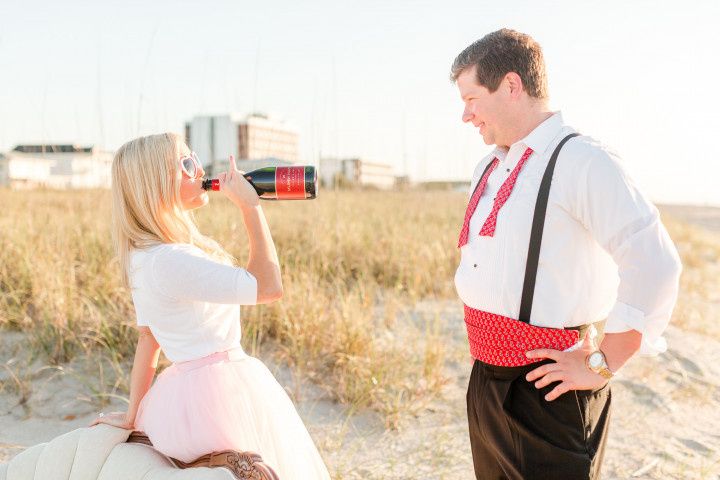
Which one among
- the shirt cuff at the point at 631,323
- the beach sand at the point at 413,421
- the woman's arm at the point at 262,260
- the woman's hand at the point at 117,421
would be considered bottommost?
the beach sand at the point at 413,421

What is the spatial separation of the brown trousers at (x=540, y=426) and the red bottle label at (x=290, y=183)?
81cm

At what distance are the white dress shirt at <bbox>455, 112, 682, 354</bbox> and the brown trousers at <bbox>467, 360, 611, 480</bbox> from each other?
0.21 meters

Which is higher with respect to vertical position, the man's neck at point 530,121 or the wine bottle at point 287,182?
the man's neck at point 530,121

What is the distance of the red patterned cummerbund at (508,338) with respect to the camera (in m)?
1.90

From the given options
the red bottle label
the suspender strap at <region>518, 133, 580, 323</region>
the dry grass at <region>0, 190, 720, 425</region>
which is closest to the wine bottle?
the red bottle label

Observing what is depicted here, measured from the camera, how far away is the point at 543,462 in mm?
1956

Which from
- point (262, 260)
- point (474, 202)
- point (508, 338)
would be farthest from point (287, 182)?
point (508, 338)

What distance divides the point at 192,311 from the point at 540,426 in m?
1.06

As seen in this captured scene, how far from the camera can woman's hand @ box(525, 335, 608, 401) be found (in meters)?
1.87

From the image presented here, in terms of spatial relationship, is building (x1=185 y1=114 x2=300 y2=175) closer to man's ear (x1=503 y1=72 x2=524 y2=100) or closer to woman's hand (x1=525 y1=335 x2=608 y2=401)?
man's ear (x1=503 y1=72 x2=524 y2=100)

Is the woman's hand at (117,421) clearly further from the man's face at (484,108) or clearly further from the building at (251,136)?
the building at (251,136)

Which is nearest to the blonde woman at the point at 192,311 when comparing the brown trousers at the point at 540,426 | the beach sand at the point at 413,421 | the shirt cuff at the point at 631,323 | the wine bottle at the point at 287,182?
the wine bottle at the point at 287,182

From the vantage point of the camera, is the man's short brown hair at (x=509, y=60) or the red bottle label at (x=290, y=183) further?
the red bottle label at (x=290, y=183)

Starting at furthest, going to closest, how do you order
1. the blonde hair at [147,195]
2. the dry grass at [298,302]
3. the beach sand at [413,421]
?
the dry grass at [298,302]
the beach sand at [413,421]
the blonde hair at [147,195]
